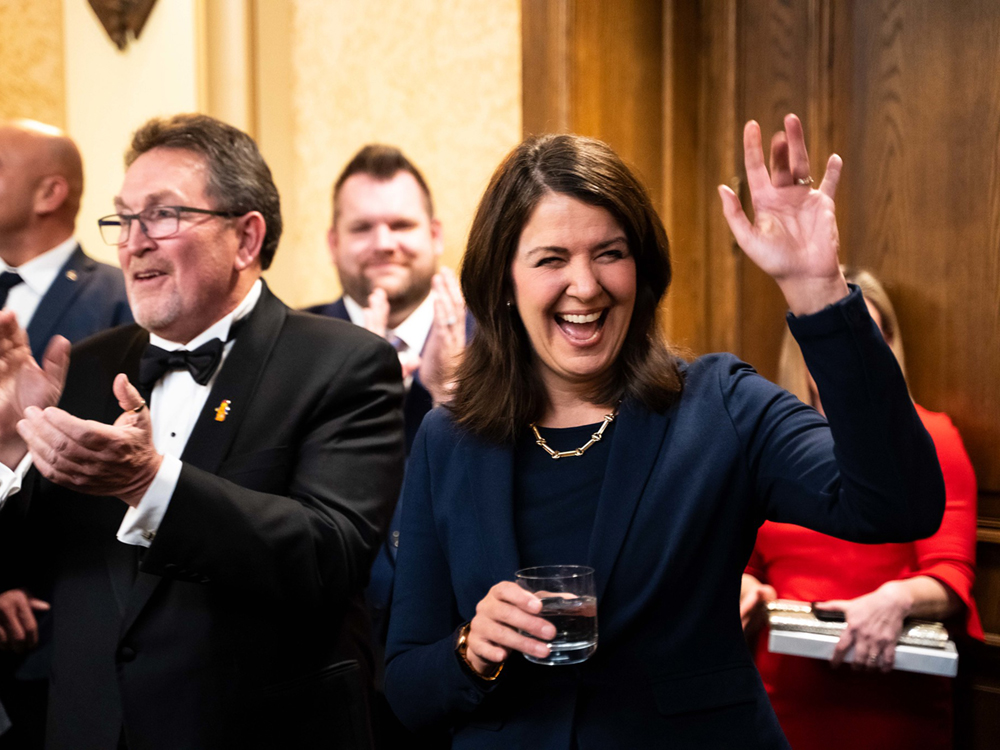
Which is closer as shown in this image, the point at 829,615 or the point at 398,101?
the point at 829,615

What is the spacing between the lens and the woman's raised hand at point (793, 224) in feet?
4.10

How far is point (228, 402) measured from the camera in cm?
202

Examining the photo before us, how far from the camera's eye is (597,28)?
299 cm

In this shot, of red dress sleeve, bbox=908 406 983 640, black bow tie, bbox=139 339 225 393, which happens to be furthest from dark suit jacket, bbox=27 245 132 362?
red dress sleeve, bbox=908 406 983 640

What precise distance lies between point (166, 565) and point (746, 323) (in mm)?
1925

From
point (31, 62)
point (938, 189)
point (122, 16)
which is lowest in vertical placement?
point (938, 189)

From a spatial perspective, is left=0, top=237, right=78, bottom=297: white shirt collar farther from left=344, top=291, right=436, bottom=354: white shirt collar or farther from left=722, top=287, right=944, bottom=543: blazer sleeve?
left=722, top=287, right=944, bottom=543: blazer sleeve

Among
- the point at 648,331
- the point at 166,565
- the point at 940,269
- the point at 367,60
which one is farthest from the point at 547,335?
the point at 367,60

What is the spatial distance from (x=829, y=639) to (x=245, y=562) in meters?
1.24

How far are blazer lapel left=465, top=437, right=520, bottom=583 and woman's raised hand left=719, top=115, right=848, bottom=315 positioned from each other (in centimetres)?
50

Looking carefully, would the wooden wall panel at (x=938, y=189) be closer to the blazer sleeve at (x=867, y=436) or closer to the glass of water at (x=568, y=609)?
the blazer sleeve at (x=867, y=436)

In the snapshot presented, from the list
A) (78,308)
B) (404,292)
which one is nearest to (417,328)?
(404,292)

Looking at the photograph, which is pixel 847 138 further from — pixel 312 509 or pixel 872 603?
pixel 312 509

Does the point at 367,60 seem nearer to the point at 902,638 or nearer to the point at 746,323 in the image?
the point at 746,323
